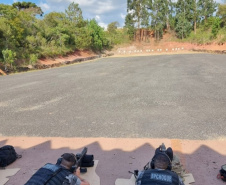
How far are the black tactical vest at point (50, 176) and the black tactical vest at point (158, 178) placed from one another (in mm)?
923

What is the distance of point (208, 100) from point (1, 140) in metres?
6.51

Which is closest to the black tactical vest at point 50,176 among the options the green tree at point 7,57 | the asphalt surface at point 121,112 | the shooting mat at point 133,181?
the shooting mat at point 133,181

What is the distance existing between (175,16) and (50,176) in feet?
185

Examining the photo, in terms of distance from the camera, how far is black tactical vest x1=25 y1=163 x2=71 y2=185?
244 centimetres

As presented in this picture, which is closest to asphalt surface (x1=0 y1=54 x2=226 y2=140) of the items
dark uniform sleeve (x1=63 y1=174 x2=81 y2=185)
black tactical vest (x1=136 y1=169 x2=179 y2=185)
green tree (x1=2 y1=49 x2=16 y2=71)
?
dark uniform sleeve (x1=63 y1=174 x2=81 y2=185)

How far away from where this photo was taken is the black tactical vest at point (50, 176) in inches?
96.0

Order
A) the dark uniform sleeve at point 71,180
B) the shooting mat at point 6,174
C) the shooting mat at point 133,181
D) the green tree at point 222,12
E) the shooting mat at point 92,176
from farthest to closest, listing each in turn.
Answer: the green tree at point 222,12
the shooting mat at point 6,174
the shooting mat at point 92,176
the shooting mat at point 133,181
the dark uniform sleeve at point 71,180

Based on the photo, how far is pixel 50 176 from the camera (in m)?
2.51

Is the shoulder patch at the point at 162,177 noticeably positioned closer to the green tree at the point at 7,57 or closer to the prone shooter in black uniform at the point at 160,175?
the prone shooter in black uniform at the point at 160,175

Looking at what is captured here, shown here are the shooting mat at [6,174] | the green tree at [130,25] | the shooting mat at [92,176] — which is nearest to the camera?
the shooting mat at [92,176]

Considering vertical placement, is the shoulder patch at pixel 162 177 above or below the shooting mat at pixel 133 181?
above

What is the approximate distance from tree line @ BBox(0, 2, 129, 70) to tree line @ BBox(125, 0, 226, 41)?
9057 mm

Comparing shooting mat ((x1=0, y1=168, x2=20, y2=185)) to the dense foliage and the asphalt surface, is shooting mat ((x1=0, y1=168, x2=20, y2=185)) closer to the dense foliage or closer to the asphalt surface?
the asphalt surface

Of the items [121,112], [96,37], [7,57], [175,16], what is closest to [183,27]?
[175,16]
